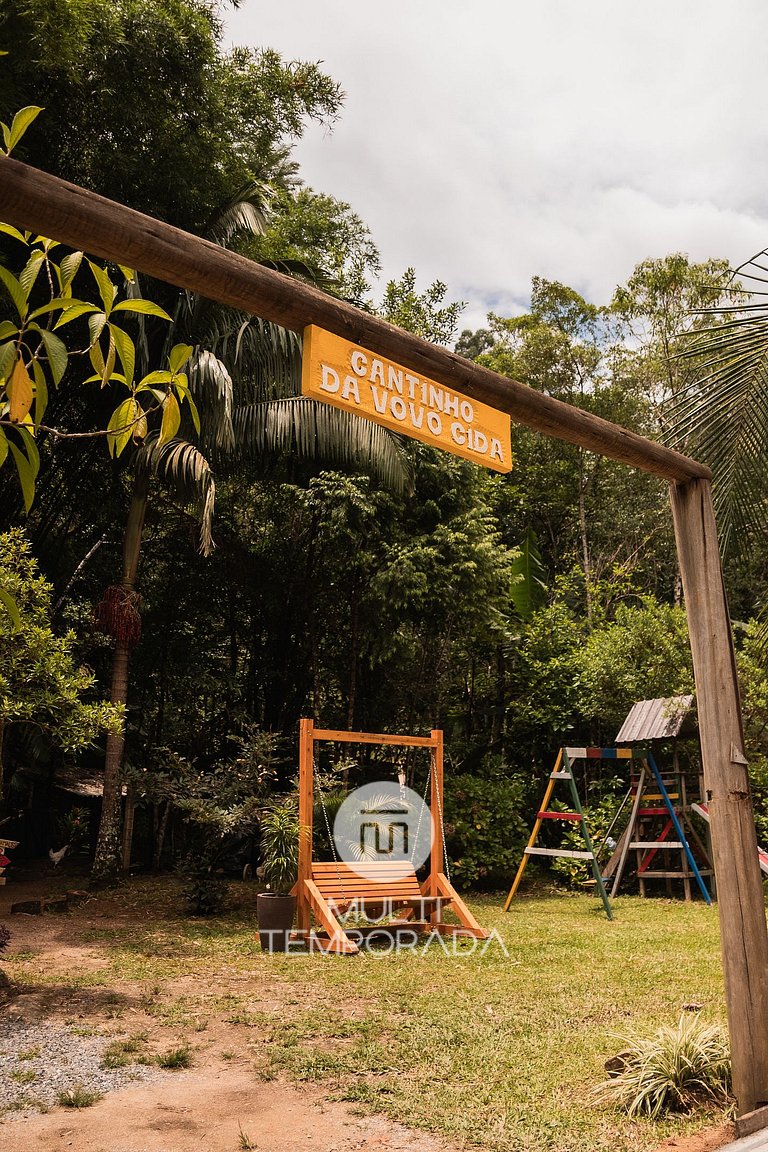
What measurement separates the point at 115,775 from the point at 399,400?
26.7ft

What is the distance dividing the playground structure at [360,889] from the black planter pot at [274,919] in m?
0.11

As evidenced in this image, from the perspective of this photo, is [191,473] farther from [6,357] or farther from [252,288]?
[6,357]

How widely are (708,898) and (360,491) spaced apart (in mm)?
6383

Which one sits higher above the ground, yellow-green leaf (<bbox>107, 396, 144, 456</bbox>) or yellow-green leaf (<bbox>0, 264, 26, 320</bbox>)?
yellow-green leaf (<bbox>0, 264, 26, 320</bbox>)

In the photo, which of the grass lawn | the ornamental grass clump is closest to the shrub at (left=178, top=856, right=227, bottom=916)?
the grass lawn

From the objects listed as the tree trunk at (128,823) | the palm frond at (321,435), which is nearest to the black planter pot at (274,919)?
the tree trunk at (128,823)

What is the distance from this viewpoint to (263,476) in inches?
502

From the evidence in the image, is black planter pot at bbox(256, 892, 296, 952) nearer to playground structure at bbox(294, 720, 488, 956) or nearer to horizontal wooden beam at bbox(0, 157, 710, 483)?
playground structure at bbox(294, 720, 488, 956)

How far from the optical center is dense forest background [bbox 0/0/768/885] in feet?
32.3

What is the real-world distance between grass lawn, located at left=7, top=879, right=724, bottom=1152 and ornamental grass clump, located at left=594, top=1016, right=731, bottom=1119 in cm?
11

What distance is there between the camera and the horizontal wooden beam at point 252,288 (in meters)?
2.21

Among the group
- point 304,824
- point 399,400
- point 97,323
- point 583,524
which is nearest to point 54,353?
point 97,323

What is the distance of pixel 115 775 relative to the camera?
10.0 m

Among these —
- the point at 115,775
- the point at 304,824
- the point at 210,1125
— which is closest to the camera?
the point at 210,1125
